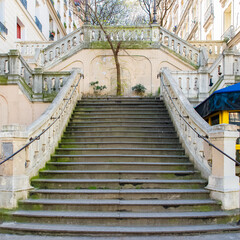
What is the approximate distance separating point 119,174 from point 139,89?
24.6 ft

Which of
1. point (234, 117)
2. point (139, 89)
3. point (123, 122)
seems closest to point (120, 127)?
point (123, 122)

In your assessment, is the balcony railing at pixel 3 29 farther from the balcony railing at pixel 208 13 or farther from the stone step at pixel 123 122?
the balcony railing at pixel 208 13

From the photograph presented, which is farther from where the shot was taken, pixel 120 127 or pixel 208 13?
pixel 208 13

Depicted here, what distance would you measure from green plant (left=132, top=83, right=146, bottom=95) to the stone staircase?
4824mm

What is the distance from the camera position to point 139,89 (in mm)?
12805

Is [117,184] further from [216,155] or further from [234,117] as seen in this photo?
[234,117]

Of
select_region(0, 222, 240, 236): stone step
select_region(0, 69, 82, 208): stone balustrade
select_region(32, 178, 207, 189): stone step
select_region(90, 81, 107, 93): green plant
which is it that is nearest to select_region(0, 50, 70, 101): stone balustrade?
select_region(0, 69, 82, 208): stone balustrade

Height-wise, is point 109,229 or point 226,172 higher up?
point 226,172

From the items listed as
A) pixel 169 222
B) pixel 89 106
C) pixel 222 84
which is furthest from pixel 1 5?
pixel 169 222

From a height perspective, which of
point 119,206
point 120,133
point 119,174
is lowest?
point 119,206

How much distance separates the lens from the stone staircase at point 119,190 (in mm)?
4512

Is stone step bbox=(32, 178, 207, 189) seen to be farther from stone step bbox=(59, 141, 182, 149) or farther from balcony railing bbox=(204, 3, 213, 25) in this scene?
balcony railing bbox=(204, 3, 213, 25)

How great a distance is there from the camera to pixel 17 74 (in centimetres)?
834

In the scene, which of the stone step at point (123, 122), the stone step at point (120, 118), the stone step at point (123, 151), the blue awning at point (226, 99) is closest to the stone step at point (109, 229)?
the stone step at point (123, 151)
